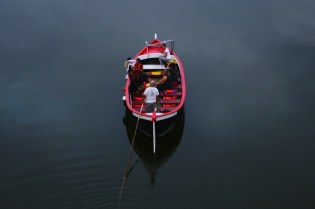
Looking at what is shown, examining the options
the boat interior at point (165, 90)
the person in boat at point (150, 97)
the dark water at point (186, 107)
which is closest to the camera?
the dark water at point (186, 107)

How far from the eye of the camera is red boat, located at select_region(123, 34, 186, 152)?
46.1 feet

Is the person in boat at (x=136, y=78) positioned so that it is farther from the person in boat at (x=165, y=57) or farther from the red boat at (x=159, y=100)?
the person in boat at (x=165, y=57)

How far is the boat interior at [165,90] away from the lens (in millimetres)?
15102

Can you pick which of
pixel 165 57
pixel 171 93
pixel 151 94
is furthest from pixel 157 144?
pixel 165 57

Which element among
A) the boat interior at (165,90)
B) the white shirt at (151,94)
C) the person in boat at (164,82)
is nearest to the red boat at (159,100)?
the boat interior at (165,90)

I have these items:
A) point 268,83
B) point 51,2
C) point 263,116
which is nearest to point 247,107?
point 263,116

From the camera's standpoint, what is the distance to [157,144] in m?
14.7

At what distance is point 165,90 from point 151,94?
4.28 feet

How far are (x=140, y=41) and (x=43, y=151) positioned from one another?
897 centimetres

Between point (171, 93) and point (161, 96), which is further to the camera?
point (171, 93)

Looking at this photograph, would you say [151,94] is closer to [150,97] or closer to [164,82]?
[150,97]

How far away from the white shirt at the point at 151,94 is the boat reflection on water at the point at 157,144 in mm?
1166

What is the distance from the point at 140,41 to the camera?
20922 millimetres

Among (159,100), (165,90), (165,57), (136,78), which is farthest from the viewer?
(165,57)
